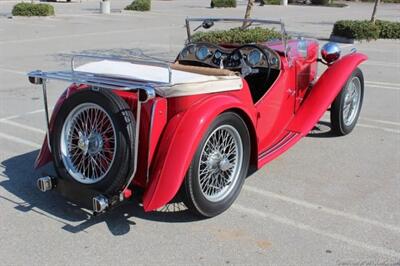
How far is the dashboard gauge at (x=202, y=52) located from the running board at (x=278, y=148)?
3.55ft

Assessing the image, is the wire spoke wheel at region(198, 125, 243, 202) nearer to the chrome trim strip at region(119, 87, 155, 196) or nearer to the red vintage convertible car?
the red vintage convertible car

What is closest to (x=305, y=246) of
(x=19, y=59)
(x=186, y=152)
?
(x=186, y=152)

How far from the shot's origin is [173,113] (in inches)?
Answer: 138

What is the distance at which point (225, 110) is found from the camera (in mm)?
3637

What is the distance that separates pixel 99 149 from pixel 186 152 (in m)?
0.63

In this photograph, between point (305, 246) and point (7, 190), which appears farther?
point (7, 190)

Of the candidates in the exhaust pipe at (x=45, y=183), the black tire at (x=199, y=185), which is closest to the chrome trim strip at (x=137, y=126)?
the black tire at (x=199, y=185)

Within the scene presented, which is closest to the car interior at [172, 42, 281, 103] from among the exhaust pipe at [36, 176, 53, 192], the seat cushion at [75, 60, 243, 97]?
the seat cushion at [75, 60, 243, 97]

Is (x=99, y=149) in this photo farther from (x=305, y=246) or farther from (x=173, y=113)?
(x=305, y=246)

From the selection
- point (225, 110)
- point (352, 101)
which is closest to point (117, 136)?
point (225, 110)

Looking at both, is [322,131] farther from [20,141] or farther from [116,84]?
[20,141]

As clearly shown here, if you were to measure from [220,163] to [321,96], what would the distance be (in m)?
1.81

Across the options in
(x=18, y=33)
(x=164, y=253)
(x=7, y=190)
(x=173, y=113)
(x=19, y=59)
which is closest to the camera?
(x=164, y=253)

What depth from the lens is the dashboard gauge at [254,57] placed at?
4.66m
